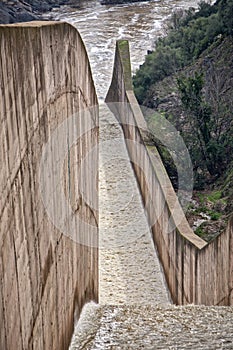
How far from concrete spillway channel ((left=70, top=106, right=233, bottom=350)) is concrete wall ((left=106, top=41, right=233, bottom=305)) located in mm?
254

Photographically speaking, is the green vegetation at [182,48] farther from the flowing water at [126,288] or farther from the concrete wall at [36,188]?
the concrete wall at [36,188]

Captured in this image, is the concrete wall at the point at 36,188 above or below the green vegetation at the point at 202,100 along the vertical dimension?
above

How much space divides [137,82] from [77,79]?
52.5 ft

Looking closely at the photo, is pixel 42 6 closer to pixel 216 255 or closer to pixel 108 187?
pixel 108 187

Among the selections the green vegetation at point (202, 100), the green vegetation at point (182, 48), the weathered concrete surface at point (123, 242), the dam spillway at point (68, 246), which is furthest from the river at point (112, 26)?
the dam spillway at point (68, 246)

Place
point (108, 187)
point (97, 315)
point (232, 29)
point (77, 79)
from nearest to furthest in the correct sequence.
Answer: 1. point (77, 79)
2. point (97, 315)
3. point (108, 187)
4. point (232, 29)

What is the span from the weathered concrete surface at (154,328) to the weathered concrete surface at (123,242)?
1.90m

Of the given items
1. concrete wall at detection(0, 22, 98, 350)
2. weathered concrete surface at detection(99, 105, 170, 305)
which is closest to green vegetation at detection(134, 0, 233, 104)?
weathered concrete surface at detection(99, 105, 170, 305)

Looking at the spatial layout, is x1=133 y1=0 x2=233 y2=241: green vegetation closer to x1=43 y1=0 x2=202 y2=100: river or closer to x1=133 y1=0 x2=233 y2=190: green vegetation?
x1=133 y1=0 x2=233 y2=190: green vegetation

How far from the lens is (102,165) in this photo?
45.3 ft

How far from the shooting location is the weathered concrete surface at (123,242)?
887 cm

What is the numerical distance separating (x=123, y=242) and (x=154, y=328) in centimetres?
468

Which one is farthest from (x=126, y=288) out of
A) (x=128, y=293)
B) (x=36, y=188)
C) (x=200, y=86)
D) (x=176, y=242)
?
(x=200, y=86)

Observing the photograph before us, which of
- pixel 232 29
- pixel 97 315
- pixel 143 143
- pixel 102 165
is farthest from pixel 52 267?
pixel 232 29
